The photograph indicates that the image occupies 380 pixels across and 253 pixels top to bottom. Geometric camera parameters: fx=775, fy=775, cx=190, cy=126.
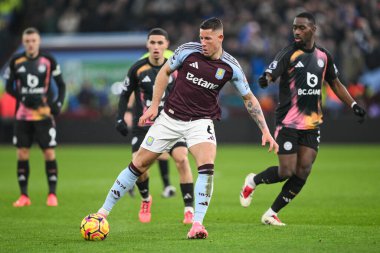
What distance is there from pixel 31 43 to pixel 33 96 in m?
0.90

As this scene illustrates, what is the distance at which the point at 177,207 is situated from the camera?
1269 cm

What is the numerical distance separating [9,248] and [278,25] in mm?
20448

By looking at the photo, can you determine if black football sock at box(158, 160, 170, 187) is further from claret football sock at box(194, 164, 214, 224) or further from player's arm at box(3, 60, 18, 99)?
claret football sock at box(194, 164, 214, 224)

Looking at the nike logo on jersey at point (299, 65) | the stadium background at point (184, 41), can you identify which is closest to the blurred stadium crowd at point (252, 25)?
the stadium background at point (184, 41)

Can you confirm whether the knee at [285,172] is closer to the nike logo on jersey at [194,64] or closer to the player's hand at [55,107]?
the nike logo on jersey at [194,64]

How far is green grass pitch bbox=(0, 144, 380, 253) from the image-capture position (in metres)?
8.48

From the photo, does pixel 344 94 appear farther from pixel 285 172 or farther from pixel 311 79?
pixel 285 172

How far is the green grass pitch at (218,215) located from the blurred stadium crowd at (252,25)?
534 centimetres

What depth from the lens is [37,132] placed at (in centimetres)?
1327

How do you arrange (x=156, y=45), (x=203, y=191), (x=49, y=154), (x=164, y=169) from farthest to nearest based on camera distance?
(x=164, y=169), (x=49, y=154), (x=156, y=45), (x=203, y=191)

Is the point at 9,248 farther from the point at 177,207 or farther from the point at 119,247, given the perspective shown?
the point at 177,207

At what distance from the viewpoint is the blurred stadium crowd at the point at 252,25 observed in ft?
85.6

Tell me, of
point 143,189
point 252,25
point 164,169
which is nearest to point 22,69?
point 164,169

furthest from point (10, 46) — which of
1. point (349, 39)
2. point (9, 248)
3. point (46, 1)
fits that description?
point (9, 248)
